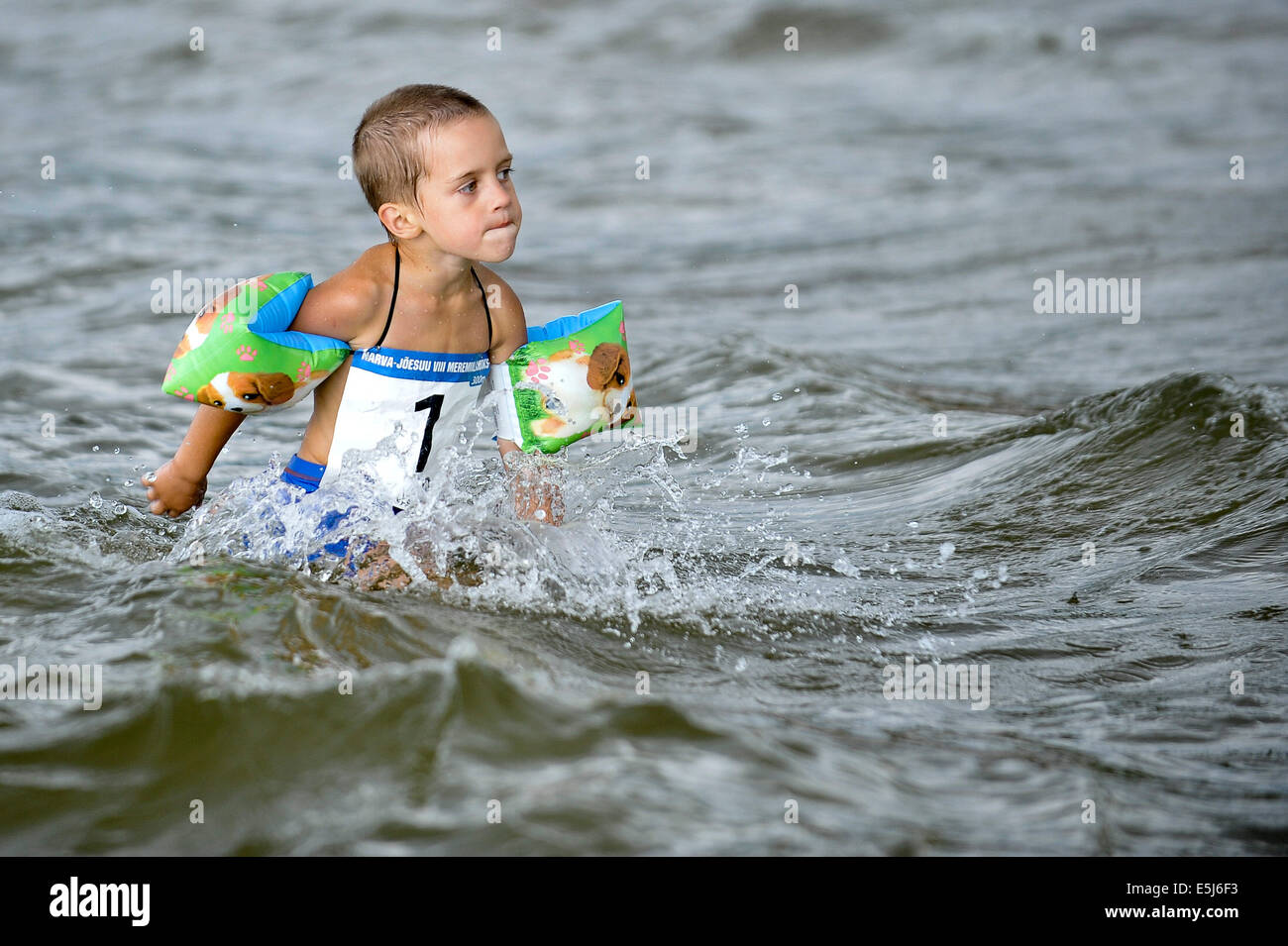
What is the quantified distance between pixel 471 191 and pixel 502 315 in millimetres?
507

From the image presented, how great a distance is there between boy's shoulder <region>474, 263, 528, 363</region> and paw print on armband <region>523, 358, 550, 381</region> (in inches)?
2.8

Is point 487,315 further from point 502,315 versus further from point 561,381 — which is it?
point 561,381

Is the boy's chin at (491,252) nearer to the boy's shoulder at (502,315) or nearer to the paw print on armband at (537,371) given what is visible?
the boy's shoulder at (502,315)

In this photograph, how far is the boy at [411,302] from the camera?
11.0ft

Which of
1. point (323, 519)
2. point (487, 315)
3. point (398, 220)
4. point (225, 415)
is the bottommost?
point (323, 519)

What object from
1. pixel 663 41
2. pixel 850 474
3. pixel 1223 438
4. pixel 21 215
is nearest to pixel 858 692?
pixel 850 474

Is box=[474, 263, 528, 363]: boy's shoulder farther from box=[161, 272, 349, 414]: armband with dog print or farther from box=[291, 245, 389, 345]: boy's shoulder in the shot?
→ box=[161, 272, 349, 414]: armband with dog print

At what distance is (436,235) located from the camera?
135 inches

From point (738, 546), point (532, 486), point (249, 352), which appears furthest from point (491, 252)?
point (738, 546)

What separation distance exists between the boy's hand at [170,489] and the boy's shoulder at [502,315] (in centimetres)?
91

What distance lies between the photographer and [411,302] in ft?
11.7

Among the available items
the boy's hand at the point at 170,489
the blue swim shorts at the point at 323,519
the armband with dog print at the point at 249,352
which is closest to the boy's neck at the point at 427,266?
the armband with dog print at the point at 249,352

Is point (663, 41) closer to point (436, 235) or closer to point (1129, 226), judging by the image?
point (1129, 226)
